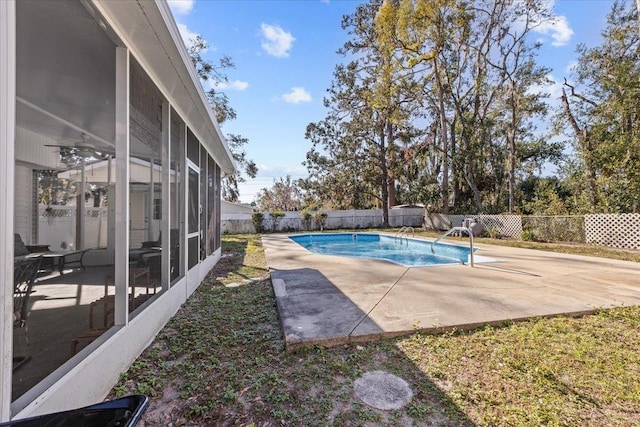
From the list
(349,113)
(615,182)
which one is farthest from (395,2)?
(615,182)

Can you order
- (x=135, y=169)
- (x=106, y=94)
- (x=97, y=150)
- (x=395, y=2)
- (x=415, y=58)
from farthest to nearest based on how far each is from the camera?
(x=395, y=2)
(x=415, y=58)
(x=97, y=150)
(x=135, y=169)
(x=106, y=94)

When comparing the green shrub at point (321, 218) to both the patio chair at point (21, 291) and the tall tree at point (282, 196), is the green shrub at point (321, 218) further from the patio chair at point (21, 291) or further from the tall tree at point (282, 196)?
the patio chair at point (21, 291)

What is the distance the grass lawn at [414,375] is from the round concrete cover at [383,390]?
0.18 feet

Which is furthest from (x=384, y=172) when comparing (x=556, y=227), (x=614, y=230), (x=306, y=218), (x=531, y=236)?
(x=614, y=230)

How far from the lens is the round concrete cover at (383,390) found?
6.61 feet

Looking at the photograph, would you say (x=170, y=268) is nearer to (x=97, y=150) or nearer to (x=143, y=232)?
(x=143, y=232)

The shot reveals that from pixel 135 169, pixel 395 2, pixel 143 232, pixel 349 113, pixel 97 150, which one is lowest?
pixel 143 232

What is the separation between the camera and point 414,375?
2.33 meters

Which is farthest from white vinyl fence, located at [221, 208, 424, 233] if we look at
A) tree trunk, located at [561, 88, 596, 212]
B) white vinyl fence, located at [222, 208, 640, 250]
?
tree trunk, located at [561, 88, 596, 212]

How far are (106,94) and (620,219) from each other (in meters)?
13.5

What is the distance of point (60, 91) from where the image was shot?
380 cm

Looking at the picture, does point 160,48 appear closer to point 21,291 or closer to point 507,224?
point 21,291

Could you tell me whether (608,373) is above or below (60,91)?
below

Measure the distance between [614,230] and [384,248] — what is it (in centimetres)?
762
